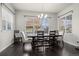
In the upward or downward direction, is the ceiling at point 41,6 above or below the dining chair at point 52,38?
above

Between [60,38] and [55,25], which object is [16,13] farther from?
[60,38]

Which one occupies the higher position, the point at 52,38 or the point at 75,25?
the point at 75,25

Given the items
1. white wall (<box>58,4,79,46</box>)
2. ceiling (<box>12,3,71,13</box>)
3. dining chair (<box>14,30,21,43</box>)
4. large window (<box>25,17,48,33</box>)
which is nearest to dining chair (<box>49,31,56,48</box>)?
white wall (<box>58,4,79,46</box>)

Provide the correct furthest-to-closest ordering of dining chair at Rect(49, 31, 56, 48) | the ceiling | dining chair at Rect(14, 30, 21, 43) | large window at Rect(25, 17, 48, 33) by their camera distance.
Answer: large window at Rect(25, 17, 48, 33), dining chair at Rect(14, 30, 21, 43), the ceiling, dining chair at Rect(49, 31, 56, 48)

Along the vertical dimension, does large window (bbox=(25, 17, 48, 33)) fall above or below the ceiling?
below

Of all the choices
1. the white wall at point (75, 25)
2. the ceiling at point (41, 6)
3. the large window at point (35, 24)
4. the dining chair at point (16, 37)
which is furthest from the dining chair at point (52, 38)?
the large window at point (35, 24)

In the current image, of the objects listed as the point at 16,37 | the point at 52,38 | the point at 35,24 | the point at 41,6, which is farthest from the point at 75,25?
the point at 16,37

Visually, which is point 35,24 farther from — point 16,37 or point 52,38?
point 52,38

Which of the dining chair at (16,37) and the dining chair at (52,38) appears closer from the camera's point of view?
the dining chair at (52,38)

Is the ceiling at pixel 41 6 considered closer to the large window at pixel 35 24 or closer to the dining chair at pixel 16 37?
the large window at pixel 35 24

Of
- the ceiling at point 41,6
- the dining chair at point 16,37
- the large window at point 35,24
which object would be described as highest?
the ceiling at point 41,6

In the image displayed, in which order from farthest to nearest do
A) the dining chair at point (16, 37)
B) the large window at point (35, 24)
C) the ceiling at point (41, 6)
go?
the large window at point (35, 24)
the dining chair at point (16, 37)
the ceiling at point (41, 6)

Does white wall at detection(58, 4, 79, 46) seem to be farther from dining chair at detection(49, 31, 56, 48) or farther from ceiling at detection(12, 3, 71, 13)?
dining chair at detection(49, 31, 56, 48)

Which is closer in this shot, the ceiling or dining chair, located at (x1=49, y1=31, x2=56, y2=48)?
dining chair, located at (x1=49, y1=31, x2=56, y2=48)
